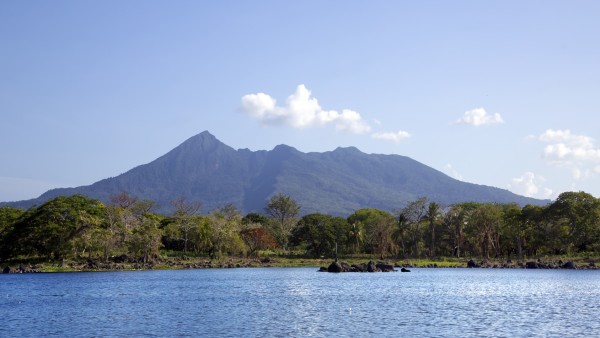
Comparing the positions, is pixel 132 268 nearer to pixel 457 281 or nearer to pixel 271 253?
pixel 271 253

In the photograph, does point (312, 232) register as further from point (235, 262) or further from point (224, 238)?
point (235, 262)

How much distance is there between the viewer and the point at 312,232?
130250 millimetres

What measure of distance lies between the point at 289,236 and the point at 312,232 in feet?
37.1

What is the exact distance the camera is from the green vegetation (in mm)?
98312

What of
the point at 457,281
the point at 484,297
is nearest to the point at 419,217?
the point at 457,281

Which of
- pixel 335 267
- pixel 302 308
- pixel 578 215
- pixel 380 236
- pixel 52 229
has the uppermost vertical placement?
pixel 578 215

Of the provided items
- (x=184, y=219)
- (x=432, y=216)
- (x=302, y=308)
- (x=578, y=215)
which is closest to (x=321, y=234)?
(x=432, y=216)

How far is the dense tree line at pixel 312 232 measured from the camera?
98188mm

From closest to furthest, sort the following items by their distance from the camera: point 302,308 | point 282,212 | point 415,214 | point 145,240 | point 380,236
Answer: point 302,308
point 145,240
point 380,236
point 415,214
point 282,212

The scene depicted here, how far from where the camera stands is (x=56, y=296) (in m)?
56.3

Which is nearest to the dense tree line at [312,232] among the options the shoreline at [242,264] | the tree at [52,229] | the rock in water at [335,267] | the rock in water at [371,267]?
the tree at [52,229]

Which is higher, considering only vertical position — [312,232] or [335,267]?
[312,232]

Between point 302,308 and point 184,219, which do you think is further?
point 184,219

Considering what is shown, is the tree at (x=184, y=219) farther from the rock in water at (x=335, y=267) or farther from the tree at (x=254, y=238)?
the rock in water at (x=335, y=267)
